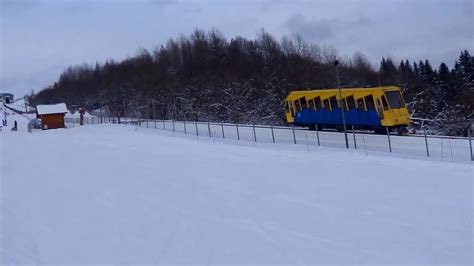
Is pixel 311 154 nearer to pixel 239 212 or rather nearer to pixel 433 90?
pixel 239 212

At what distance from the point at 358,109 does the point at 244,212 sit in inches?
854

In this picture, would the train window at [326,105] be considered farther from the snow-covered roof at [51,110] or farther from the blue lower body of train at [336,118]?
the snow-covered roof at [51,110]

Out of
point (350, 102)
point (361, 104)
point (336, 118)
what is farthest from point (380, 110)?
point (336, 118)

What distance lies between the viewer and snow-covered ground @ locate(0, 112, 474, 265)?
9312 mm

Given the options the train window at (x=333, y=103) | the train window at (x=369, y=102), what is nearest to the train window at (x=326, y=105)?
the train window at (x=333, y=103)

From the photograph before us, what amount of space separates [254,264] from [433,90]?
220ft

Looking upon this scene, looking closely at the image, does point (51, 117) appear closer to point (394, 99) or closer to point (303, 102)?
point (303, 102)

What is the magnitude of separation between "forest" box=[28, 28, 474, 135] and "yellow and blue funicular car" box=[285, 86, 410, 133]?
12.1m

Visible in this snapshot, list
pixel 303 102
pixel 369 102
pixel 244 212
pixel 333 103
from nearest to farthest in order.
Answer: pixel 244 212
pixel 369 102
pixel 333 103
pixel 303 102

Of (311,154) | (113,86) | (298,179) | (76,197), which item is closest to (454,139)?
(311,154)

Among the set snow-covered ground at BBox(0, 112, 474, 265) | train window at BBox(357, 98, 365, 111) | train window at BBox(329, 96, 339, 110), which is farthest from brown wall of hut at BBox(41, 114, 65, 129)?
snow-covered ground at BBox(0, 112, 474, 265)

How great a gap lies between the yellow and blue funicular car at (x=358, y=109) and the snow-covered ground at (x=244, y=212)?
10.1m

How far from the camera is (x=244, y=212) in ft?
40.9

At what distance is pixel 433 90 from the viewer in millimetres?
70188
